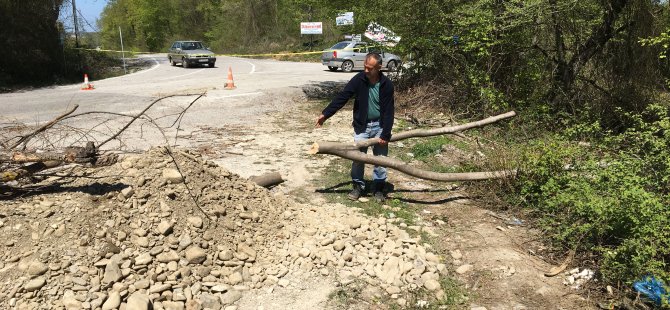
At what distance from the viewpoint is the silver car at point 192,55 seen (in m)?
24.6

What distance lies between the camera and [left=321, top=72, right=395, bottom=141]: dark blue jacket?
5262 millimetres

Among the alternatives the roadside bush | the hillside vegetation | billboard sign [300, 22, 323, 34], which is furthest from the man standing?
billboard sign [300, 22, 323, 34]

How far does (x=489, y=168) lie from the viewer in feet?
20.1

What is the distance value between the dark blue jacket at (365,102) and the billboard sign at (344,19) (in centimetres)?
713

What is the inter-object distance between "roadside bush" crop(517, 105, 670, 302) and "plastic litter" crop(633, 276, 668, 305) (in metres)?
0.07

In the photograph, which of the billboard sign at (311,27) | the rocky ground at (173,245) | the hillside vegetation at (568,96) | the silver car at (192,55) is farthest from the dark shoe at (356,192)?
the billboard sign at (311,27)

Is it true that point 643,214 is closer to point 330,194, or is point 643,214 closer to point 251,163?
point 330,194

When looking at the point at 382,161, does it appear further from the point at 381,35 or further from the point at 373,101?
the point at 381,35

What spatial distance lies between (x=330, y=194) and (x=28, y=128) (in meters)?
6.36

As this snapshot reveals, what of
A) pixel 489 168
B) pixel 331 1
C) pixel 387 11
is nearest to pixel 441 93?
pixel 387 11

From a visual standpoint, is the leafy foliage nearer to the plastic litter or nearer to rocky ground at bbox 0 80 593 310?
rocky ground at bbox 0 80 593 310

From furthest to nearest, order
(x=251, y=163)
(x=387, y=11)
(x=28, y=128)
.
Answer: (x=387, y=11) < (x=28, y=128) < (x=251, y=163)

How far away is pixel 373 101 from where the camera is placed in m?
5.34

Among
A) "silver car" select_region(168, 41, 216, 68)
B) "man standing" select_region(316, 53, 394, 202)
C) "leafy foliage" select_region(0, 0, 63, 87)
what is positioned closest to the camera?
"man standing" select_region(316, 53, 394, 202)
